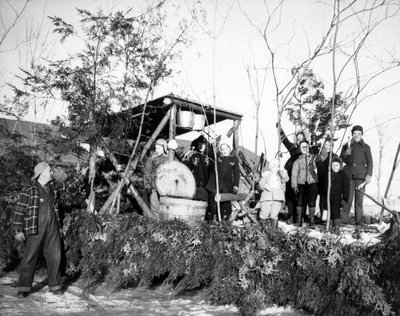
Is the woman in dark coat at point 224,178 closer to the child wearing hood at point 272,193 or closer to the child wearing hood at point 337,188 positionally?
the child wearing hood at point 272,193

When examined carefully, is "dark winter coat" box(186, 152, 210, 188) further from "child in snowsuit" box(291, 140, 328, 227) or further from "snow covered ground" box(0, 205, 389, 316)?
"snow covered ground" box(0, 205, 389, 316)

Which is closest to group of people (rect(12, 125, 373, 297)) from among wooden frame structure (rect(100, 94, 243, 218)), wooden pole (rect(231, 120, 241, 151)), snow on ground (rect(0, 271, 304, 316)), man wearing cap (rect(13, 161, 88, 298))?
man wearing cap (rect(13, 161, 88, 298))

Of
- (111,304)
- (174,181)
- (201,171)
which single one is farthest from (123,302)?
(201,171)

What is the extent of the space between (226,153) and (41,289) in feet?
14.0

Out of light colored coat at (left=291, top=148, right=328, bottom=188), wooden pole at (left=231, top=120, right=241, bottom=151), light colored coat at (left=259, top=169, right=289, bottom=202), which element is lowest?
light colored coat at (left=259, top=169, right=289, bottom=202)

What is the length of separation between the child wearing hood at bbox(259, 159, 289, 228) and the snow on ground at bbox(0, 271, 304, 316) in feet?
7.94

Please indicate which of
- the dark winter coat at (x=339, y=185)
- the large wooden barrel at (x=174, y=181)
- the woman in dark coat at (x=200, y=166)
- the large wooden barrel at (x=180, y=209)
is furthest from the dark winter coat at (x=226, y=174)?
the dark winter coat at (x=339, y=185)

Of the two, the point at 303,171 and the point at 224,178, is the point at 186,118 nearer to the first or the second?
the point at 224,178

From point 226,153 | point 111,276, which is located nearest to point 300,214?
point 226,153

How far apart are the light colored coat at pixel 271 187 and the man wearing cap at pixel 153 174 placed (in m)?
2.10

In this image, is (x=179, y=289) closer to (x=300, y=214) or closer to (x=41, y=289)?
(x=41, y=289)

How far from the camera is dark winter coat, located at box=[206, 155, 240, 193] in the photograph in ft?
25.0

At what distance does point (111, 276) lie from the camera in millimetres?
5074

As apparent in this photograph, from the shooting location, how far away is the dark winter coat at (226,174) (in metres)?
7.61
